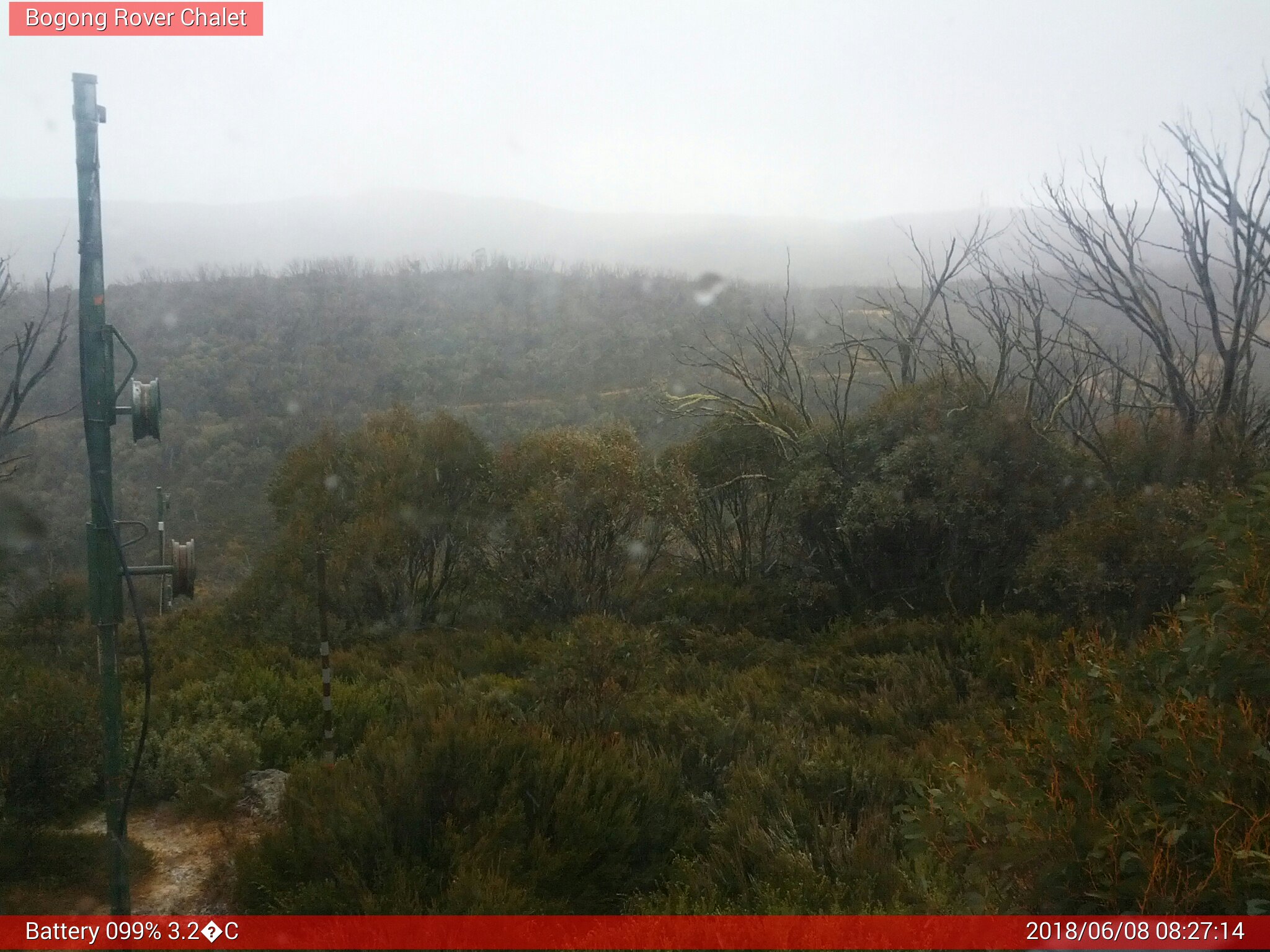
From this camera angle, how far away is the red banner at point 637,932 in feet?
9.50

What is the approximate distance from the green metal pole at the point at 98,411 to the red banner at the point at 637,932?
48 centimetres

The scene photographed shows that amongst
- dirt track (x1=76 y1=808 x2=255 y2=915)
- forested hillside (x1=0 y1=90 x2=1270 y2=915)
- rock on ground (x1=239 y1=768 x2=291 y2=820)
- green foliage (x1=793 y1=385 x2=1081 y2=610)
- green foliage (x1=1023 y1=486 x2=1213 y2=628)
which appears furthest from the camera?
green foliage (x1=793 y1=385 x2=1081 y2=610)

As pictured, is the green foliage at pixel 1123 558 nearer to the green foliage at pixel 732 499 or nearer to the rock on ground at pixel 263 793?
the green foliage at pixel 732 499

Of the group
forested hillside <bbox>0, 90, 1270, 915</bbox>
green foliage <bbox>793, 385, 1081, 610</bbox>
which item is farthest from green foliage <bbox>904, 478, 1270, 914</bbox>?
green foliage <bbox>793, 385, 1081, 610</bbox>

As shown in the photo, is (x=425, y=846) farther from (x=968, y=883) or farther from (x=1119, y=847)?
(x=1119, y=847)

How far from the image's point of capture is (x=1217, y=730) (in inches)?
119

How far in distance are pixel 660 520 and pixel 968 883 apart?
34.8 feet

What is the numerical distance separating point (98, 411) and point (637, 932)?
3.45 meters

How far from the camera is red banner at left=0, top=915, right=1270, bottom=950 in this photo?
2895 millimetres

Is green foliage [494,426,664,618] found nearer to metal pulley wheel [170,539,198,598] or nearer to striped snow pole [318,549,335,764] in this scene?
striped snow pole [318,549,335,764]

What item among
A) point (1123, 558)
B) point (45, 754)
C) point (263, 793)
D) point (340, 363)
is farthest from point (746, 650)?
point (340, 363)

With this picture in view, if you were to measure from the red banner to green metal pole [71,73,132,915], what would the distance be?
48cm

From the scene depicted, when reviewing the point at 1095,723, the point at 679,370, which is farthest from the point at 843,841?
the point at 679,370

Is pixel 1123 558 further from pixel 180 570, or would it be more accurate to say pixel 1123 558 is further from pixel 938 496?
pixel 180 570
